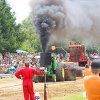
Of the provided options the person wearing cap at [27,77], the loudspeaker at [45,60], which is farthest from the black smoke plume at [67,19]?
the person wearing cap at [27,77]

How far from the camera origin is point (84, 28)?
13.6m

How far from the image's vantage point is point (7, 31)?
52.1 metres

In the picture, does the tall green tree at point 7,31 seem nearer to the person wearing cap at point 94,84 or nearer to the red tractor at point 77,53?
the red tractor at point 77,53

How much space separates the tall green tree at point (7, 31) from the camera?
5075 cm

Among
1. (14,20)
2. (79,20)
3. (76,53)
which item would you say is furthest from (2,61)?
(14,20)

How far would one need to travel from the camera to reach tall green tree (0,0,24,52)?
50750mm

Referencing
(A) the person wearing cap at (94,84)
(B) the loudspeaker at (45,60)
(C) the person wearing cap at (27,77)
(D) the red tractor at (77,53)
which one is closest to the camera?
(A) the person wearing cap at (94,84)

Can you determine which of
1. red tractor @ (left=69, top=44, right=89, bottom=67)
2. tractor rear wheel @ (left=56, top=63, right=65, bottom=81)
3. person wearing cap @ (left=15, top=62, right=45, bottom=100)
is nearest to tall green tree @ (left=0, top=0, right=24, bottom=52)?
red tractor @ (left=69, top=44, right=89, bottom=67)

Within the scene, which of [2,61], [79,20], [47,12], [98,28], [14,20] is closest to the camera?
[98,28]

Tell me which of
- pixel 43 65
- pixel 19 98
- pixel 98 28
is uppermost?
pixel 98 28

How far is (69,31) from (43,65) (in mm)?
2952

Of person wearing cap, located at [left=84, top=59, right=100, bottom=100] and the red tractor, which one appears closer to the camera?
person wearing cap, located at [left=84, top=59, right=100, bottom=100]

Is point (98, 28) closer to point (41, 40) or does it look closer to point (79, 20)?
point (79, 20)

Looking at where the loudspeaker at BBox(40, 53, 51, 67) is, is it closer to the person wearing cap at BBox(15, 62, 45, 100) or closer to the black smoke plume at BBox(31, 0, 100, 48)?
the person wearing cap at BBox(15, 62, 45, 100)
